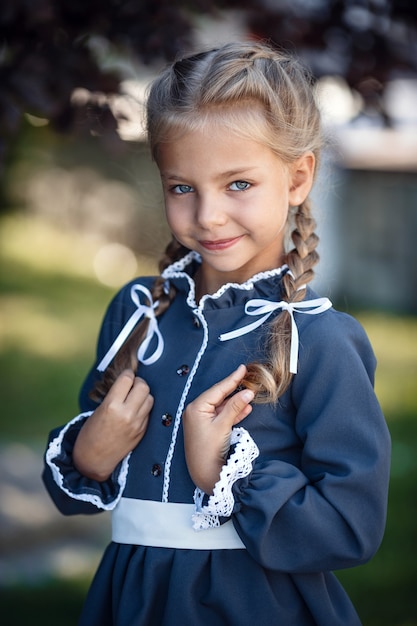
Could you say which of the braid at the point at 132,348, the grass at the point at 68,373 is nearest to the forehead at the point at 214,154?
the braid at the point at 132,348

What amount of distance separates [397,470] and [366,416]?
10.2ft

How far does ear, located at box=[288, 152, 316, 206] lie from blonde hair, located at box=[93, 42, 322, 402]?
3 cm

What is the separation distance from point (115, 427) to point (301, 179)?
71 cm

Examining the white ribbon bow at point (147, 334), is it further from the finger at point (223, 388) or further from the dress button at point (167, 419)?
the finger at point (223, 388)

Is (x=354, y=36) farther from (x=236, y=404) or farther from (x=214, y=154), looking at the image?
(x=236, y=404)

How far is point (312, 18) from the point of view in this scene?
116 inches

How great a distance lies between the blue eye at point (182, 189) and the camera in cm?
188

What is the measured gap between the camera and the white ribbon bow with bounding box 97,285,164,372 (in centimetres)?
205

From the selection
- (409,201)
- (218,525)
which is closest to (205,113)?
(218,525)

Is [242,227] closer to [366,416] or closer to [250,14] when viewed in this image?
[366,416]

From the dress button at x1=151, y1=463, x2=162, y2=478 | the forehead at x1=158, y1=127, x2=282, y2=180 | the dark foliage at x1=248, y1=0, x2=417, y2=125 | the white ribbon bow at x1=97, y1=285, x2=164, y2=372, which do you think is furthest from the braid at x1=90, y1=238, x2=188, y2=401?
the dark foliage at x1=248, y1=0, x2=417, y2=125

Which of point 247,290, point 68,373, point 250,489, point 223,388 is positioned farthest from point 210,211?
point 68,373

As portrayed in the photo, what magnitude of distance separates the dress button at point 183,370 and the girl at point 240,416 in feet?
0.04

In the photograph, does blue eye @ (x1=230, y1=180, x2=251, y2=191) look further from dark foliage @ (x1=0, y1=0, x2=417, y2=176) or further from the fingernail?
dark foliage @ (x1=0, y1=0, x2=417, y2=176)
